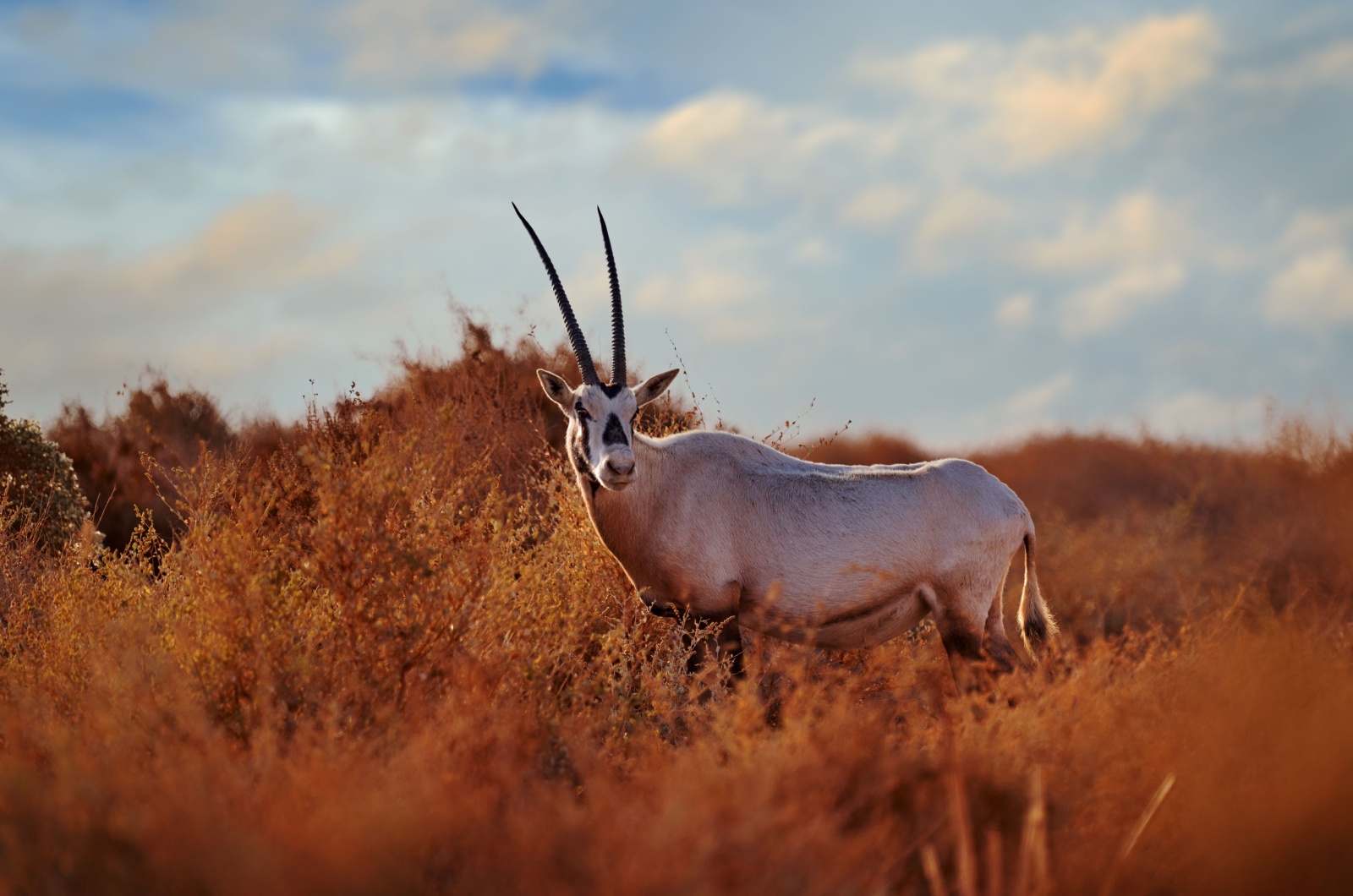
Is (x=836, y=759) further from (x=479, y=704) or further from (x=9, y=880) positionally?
(x=9, y=880)

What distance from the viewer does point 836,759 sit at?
4648mm

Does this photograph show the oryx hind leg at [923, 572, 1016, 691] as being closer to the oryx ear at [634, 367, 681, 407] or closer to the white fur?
the white fur

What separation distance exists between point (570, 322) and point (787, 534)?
212 cm

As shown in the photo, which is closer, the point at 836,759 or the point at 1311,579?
the point at 836,759

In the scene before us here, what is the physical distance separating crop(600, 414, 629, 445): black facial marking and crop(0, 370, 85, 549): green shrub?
8478 millimetres

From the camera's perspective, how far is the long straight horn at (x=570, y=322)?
23.4 feet

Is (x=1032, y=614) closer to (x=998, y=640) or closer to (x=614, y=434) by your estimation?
(x=998, y=640)

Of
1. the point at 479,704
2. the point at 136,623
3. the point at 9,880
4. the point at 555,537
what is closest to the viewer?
the point at 9,880

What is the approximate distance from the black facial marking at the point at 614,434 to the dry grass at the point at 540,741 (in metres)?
1.01

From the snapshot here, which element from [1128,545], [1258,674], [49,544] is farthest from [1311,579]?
[49,544]

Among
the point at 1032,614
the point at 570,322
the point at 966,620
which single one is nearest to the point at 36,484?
the point at 570,322

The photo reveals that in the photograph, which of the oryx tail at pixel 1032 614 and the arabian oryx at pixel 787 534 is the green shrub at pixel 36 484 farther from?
the oryx tail at pixel 1032 614

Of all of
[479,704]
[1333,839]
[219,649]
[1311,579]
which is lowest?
Result: [1311,579]

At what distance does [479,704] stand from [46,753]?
2438 millimetres
